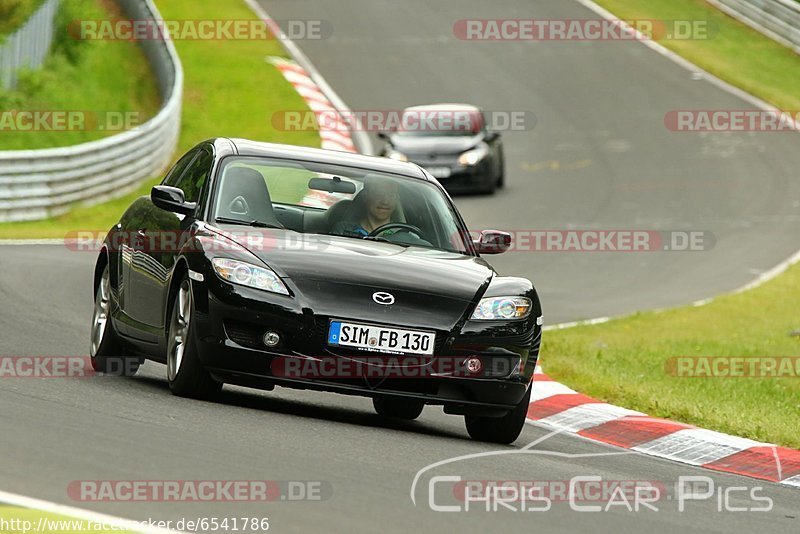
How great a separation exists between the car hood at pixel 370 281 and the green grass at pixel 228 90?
54.9 ft

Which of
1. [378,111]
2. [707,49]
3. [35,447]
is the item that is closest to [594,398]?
[35,447]

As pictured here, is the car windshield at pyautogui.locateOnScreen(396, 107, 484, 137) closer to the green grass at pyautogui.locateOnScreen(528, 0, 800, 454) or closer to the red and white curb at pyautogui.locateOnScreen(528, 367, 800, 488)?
the green grass at pyautogui.locateOnScreen(528, 0, 800, 454)

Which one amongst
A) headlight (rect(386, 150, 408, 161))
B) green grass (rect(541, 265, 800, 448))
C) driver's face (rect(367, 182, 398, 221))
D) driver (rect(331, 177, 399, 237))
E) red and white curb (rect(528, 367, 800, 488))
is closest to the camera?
red and white curb (rect(528, 367, 800, 488))

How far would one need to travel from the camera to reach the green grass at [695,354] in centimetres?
1093

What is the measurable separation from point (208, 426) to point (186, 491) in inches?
62.2

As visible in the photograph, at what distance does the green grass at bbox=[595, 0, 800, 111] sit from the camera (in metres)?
38.0

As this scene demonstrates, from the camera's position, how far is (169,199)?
9367mm

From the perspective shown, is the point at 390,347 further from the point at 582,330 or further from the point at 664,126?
the point at 664,126

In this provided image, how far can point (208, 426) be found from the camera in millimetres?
7730

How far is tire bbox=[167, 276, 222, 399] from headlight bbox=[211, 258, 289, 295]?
259 mm

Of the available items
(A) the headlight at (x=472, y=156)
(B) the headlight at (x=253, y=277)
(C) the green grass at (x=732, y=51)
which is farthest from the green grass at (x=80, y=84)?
(B) the headlight at (x=253, y=277)

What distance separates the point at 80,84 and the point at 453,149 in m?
7.49

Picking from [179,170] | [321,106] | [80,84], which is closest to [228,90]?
[321,106]

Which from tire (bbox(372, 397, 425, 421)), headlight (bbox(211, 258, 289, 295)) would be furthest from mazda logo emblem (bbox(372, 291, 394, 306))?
tire (bbox(372, 397, 425, 421))
